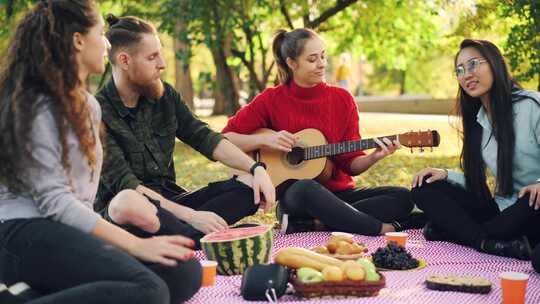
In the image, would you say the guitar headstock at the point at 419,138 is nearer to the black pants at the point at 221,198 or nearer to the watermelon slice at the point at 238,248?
the black pants at the point at 221,198

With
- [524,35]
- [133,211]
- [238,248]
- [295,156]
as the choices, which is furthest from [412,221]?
[524,35]

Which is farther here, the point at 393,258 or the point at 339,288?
the point at 393,258

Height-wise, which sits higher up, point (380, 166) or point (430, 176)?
point (430, 176)

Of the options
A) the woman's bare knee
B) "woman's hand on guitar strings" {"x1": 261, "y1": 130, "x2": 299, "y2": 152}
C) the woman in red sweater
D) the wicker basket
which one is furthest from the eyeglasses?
the woman's bare knee

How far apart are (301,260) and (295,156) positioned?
1921mm

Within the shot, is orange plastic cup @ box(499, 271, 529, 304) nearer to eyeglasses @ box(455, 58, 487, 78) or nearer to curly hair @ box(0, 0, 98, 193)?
eyeglasses @ box(455, 58, 487, 78)

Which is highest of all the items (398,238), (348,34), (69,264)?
(348,34)

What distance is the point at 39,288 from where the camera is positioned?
2.95 metres

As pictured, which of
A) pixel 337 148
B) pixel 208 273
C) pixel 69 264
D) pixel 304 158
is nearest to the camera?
pixel 69 264

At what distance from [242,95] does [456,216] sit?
10560mm

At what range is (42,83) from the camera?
9.75 feet

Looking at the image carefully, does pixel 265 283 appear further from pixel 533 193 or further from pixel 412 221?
pixel 412 221

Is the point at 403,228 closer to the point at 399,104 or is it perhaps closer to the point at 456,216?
the point at 456,216

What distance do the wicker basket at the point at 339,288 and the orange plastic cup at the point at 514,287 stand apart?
51cm
